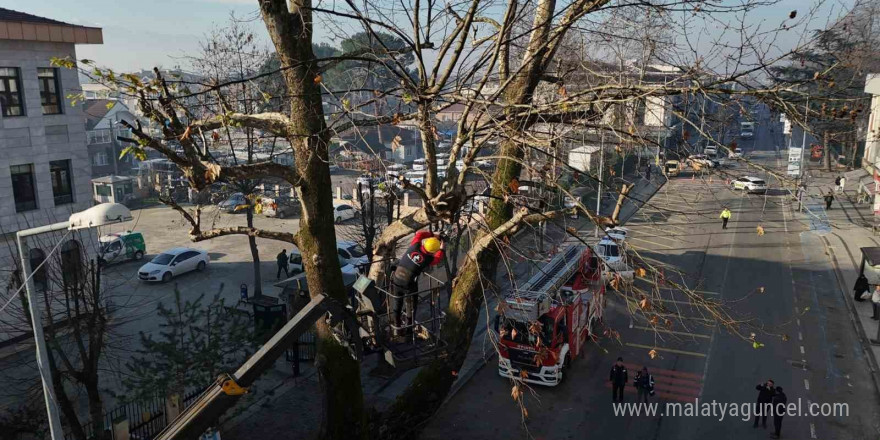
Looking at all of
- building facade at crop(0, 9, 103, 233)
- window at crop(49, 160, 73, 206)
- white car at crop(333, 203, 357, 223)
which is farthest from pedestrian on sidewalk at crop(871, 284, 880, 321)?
window at crop(49, 160, 73, 206)

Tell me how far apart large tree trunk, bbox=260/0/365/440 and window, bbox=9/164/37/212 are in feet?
52.5

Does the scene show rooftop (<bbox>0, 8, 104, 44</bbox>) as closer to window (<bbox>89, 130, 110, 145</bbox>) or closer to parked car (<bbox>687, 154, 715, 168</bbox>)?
parked car (<bbox>687, 154, 715, 168</bbox>)

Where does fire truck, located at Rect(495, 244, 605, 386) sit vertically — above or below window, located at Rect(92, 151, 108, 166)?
below

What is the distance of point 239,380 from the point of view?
644 cm

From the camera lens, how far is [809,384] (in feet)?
54.9

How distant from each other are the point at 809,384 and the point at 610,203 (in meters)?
24.4

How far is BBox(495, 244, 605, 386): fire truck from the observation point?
1576 cm

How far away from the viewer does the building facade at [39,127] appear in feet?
61.6

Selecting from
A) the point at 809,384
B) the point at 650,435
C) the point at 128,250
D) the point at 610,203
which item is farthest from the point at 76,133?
the point at 610,203

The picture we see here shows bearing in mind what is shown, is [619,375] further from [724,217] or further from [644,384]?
[724,217]

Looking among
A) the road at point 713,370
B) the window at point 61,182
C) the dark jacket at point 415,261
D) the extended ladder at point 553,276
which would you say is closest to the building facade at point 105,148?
the window at point 61,182

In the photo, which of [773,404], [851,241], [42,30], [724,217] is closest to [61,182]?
[42,30]

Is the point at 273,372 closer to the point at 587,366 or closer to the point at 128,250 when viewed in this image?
the point at 587,366

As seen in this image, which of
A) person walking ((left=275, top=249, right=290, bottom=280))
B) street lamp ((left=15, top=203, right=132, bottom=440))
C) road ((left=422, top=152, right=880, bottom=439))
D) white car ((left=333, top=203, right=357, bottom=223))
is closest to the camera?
street lamp ((left=15, top=203, right=132, bottom=440))
